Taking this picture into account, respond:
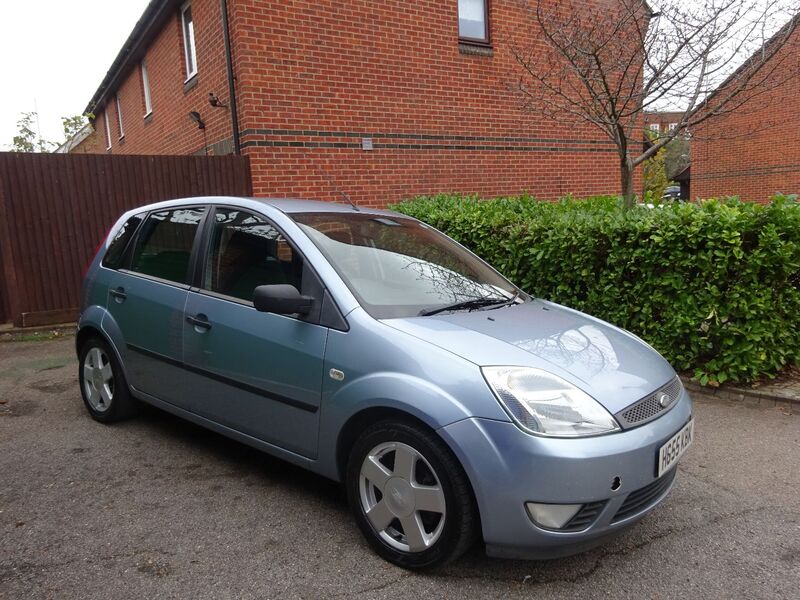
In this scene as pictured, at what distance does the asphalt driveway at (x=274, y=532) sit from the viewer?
8.34 feet

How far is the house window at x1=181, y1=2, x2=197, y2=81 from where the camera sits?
1041 centimetres

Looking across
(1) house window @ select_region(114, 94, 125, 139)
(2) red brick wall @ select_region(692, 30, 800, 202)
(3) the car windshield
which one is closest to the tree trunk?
(3) the car windshield

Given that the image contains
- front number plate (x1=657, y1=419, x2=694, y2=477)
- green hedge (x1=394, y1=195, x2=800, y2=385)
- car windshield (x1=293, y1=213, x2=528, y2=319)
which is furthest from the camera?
green hedge (x1=394, y1=195, x2=800, y2=385)

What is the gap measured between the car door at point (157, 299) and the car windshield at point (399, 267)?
94cm

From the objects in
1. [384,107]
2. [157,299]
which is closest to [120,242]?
[157,299]

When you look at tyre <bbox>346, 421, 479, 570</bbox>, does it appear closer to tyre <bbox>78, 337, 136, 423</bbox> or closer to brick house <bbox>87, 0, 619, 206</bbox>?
tyre <bbox>78, 337, 136, 423</bbox>

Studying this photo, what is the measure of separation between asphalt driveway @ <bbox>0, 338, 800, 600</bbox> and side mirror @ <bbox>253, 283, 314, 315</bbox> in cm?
107

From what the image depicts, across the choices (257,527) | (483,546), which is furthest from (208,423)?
(483,546)

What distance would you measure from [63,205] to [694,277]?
23.8ft

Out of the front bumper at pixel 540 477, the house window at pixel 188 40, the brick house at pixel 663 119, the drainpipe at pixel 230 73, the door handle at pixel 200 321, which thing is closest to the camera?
the front bumper at pixel 540 477

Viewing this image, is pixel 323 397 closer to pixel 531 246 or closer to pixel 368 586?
pixel 368 586

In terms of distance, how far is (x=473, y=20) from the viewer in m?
10.1

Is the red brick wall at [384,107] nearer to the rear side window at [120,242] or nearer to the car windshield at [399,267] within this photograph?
the rear side window at [120,242]

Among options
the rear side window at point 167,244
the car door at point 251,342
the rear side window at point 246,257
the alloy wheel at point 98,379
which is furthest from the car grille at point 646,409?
the alloy wheel at point 98,379
